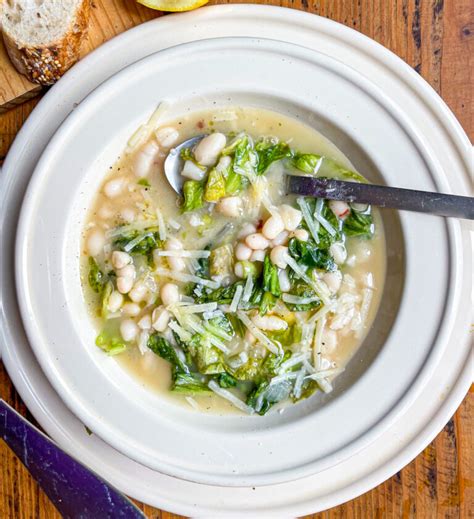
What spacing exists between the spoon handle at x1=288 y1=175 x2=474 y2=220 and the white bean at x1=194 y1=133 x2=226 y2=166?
→ 271mm

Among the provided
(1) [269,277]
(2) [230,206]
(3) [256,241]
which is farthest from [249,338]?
(2) [230,206]

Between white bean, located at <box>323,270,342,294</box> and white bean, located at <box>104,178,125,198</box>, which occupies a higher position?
white bean, located at <box>104,178,125,198</box>

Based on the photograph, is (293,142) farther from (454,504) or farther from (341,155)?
(454,504)

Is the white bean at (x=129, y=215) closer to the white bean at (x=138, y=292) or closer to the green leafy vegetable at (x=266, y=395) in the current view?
the white bean at (x=138, y=292)

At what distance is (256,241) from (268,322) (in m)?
0.26

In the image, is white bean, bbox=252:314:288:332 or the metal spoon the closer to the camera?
A: the metal spoon

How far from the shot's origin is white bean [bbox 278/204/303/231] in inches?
79.3

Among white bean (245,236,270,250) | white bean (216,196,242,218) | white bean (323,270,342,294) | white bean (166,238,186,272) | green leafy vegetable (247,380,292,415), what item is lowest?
green leafy vegetable (247,380,292,415)

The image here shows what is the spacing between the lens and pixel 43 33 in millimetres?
1973

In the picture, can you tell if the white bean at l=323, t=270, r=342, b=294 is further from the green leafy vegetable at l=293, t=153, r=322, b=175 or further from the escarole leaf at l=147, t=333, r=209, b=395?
the escarole leaf at l=147, t=333, r=209, b=395

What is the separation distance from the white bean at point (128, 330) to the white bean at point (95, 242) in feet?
0.80

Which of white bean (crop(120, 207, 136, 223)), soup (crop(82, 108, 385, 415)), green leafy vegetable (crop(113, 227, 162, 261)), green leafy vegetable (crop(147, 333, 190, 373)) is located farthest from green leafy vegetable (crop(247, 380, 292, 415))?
white bean (crop(120, 207, 136, 223))

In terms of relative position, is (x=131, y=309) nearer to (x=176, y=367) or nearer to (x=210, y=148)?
(x=176, y=367)

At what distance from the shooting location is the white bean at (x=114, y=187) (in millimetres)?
2023
